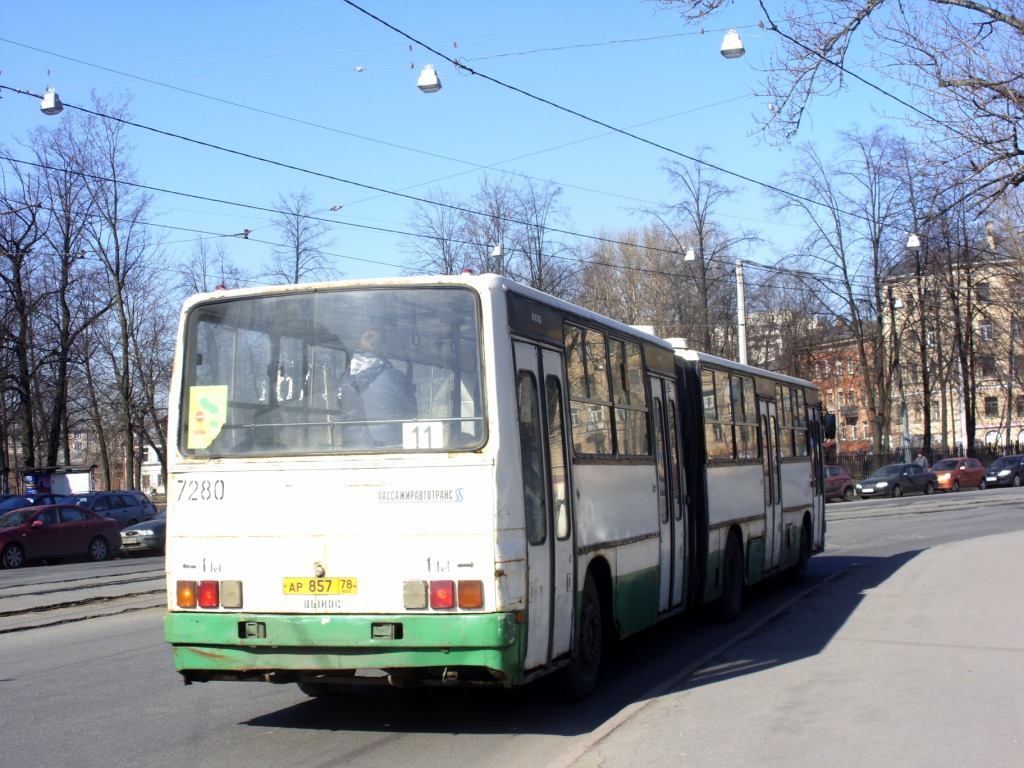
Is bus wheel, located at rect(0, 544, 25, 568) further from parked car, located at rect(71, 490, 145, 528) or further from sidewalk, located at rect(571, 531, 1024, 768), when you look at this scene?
sidewalk, located at rect(571, 531, 1024, 768)

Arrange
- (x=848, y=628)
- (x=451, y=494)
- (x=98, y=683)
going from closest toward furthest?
(x=451, y=494) < (x=98, y=683) < (x=848, y=628)

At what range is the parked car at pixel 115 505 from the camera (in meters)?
32.2

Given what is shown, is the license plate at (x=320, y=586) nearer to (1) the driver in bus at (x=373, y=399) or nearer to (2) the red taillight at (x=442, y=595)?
(2) the red taillight at (x=442, y=595)

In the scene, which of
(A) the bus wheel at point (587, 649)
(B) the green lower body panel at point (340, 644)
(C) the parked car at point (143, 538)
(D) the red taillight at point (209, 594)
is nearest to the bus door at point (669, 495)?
(A) the bus wheel at point (587, 649)

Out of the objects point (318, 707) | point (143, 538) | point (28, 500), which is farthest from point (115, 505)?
point (318, 707)

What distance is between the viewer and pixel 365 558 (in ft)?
23.2

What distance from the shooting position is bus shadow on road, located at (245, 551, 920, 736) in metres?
7.93

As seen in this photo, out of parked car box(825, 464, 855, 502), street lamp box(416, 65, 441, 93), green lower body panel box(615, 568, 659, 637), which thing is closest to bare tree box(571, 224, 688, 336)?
parked car box(825, 464, 855, 502)

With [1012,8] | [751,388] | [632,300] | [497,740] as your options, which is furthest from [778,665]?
[632,300]

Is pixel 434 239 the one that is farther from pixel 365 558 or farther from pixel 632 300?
pixel 365 558

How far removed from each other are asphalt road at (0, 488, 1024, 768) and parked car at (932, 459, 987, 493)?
134ft

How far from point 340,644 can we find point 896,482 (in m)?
45.5

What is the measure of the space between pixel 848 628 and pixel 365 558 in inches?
258

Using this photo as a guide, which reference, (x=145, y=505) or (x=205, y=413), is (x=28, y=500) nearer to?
(x=145, y=505)
